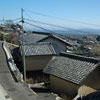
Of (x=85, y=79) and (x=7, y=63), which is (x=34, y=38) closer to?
A: (x=7, y=63)

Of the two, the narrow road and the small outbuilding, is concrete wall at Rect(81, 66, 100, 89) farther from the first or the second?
the small outbuilding

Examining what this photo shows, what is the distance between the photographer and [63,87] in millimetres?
18359

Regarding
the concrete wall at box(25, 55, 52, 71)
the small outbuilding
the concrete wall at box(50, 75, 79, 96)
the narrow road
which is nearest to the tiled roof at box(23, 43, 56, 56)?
the small outbuilding

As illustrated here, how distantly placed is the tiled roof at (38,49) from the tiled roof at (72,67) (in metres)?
5.86

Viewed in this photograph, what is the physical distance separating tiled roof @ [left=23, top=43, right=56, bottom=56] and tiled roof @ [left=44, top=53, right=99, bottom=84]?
5.86m

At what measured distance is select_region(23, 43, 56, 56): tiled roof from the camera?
2700 centimetres

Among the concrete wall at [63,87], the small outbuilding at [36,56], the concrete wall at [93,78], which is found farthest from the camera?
the small outbuilding at [36,56]

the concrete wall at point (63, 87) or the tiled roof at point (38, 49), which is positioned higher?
the tiled roof at point (38, 49)

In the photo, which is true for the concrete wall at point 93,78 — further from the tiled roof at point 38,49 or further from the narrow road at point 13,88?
the tiled roof at point 38,49

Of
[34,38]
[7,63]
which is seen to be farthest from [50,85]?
[34,38]

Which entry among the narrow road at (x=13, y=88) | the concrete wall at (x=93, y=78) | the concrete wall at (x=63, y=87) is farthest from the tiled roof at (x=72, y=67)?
the narrow road at (x=13, y=88)

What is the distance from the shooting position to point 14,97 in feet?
53.2

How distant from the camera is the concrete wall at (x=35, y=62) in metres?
26.8

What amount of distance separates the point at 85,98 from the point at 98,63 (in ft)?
17.8
